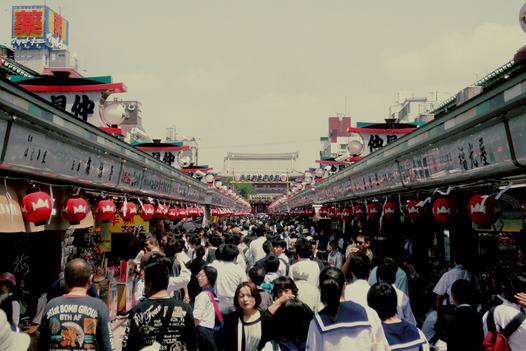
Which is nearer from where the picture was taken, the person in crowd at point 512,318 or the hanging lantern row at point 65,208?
the person in crowd at point 512,318

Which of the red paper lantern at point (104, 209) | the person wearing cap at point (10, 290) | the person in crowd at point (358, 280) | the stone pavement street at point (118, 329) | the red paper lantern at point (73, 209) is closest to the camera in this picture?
the person wearing cap at point (10, 290)

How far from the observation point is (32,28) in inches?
2073

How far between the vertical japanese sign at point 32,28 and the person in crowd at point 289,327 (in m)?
54.7

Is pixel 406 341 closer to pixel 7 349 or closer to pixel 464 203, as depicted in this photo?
pixel 7 349

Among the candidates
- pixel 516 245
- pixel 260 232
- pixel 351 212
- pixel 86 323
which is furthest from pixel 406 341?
pixel 351 212

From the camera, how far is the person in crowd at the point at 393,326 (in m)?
→ 4.65

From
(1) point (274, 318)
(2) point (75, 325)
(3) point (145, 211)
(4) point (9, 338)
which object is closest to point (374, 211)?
(3) point (145, 211)

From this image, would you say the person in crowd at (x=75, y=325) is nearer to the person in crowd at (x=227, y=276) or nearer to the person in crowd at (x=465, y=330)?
the person in crowd at (x=227, y=276)

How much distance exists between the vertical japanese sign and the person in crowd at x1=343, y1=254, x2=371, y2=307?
53767 millimetres

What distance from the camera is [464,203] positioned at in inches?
375

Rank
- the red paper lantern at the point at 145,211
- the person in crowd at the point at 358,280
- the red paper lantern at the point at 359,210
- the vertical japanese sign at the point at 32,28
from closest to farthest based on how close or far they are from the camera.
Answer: the person in crowd at the point at 358,280 < the red paper lantern at the point at 145,211 < the red paper lantern at the point at 359,210 < the vertical japanese sign at the point at 32,28

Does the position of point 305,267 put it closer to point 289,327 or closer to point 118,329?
point 289,327

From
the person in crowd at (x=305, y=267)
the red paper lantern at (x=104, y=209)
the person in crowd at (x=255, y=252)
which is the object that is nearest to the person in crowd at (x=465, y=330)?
the person in crowd at (x=305, y=267)

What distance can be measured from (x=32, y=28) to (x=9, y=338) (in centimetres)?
5567
